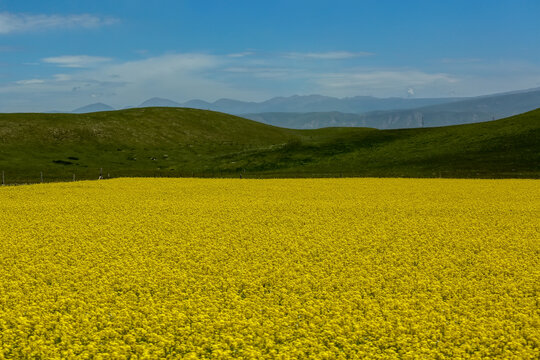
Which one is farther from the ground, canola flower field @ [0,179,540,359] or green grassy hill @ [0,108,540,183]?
green grassy hill @ [0,108,540,183]

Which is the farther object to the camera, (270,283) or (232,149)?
(232,149)

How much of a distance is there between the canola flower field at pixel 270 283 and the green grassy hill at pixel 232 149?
42.1 metres

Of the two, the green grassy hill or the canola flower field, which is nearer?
the canola flower field

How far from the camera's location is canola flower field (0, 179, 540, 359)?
41.4ft

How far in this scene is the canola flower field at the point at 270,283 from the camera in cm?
1262

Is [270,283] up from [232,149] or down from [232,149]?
down

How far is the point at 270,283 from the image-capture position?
1780 cm

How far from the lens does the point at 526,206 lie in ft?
122

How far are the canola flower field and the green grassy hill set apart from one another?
42.1m

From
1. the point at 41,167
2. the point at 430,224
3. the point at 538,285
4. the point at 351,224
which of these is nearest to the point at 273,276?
the point at 538,285

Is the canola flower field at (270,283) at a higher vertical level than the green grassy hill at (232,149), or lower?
lower

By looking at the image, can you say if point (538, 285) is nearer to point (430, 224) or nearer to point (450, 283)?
point (450, 283)

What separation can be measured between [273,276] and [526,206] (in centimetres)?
2727

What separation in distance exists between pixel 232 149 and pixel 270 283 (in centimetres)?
11798
